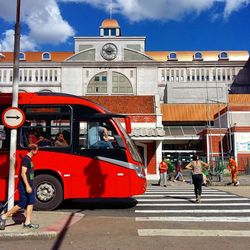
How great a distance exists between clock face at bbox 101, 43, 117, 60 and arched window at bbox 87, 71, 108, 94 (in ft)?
11.4

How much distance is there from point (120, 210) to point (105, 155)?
161 cm

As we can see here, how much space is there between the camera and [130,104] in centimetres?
3284

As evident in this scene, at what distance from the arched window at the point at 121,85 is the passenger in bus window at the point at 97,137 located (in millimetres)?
70424

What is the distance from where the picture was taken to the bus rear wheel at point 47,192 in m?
10.5

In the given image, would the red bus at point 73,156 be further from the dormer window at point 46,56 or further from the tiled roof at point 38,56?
the dormer window at point 46,56

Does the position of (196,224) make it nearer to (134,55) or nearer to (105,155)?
(105,155)

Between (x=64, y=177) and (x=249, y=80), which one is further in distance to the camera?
(x=249, y=80)

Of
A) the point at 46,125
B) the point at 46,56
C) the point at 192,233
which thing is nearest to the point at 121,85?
the point at 46,56

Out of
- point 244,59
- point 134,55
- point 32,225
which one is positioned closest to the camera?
point 32,225

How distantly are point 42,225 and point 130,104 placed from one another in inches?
995

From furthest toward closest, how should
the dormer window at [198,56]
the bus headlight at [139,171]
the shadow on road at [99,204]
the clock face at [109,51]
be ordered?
the dormer window at [198,56] < the clock face at [109,51] < the shadow on road at [99,204] < the bus headlight at [139,171]

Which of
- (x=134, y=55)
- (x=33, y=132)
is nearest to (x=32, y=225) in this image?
(x=33, y=132)

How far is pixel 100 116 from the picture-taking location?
11078 mm

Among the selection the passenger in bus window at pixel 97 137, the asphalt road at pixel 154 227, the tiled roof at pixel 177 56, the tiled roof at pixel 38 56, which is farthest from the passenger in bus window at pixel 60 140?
the tiled roof at pixel 177 56
